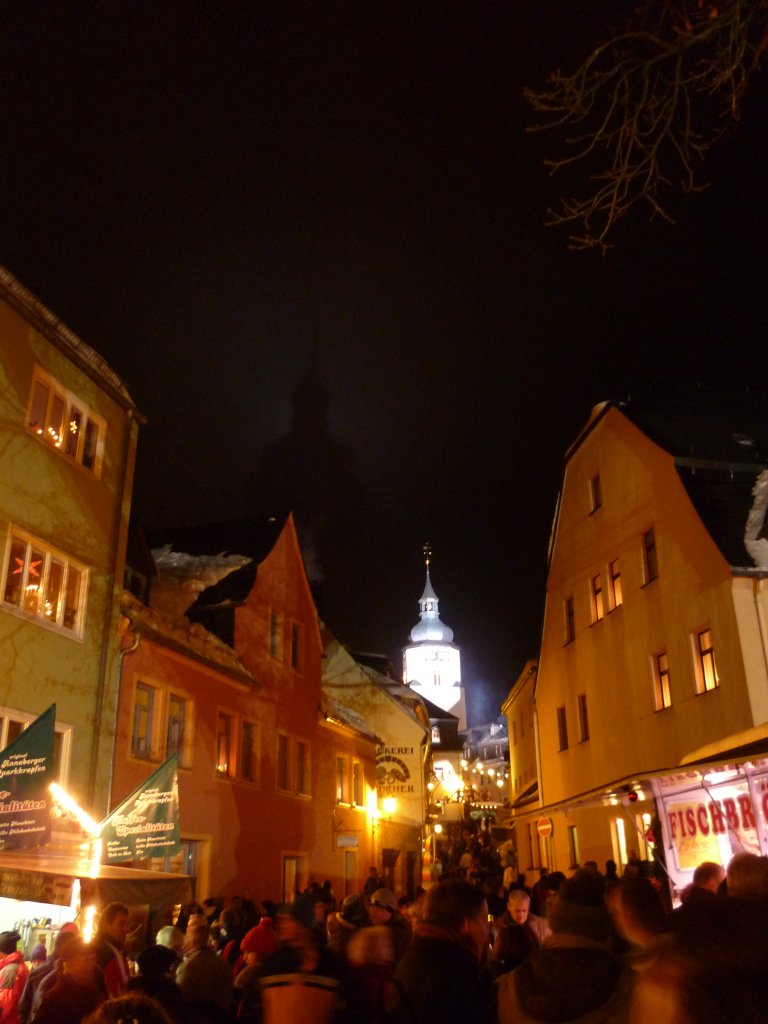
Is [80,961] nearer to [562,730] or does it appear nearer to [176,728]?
[176,728]

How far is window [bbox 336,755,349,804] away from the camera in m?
28.1

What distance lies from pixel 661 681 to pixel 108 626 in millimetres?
A: 11869

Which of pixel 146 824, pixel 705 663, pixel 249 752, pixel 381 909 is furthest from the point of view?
pixel 249 752

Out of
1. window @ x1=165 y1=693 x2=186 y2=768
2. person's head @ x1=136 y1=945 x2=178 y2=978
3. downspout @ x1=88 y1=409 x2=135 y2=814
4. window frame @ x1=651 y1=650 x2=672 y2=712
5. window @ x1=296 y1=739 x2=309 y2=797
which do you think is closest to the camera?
person's head @ x1=136 y1=945 x2=178 y2=978

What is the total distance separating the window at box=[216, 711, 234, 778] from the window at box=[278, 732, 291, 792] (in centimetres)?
328

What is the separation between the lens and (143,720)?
17.1m

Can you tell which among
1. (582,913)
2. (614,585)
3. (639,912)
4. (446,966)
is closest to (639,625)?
(614,585)

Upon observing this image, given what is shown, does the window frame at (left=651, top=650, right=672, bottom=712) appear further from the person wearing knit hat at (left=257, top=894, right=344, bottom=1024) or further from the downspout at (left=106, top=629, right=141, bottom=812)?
the person wearing knit hat at (left=257, top=894, right=344, bottom=1024)

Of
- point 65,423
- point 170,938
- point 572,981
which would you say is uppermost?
point 65,423

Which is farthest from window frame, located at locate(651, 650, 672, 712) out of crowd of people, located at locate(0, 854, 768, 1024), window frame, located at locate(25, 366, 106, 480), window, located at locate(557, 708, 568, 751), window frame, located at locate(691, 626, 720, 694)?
crowd of people, located at locate(0, 854, 768, 1024)

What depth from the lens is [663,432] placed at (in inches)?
801

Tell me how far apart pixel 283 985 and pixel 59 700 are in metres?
11.1

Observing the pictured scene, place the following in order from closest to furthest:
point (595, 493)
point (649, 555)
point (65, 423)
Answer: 1. point (65, 423)
2. point (649, 555)
3. point (595, 493)

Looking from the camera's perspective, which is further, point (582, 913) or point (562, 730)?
point (562, 730)
